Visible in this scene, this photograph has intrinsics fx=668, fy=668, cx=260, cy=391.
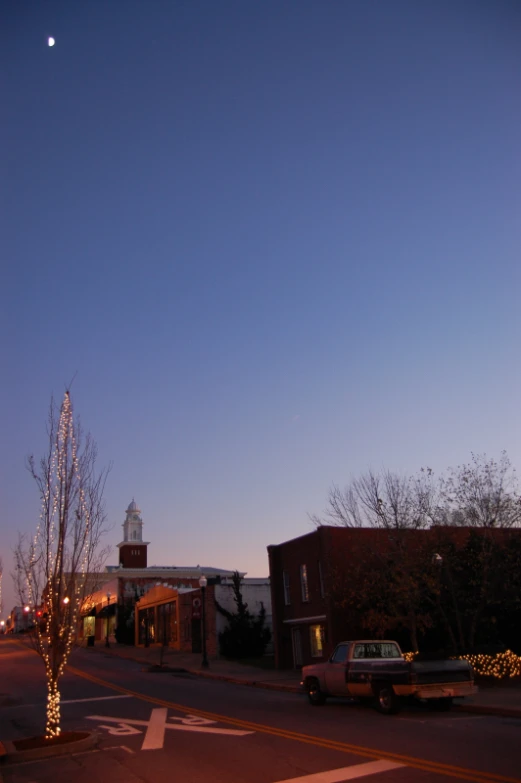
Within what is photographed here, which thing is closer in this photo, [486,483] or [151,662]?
[486,483]

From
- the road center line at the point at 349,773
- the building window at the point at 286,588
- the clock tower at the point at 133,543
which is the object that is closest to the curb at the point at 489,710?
the road center line at the point at 349,773

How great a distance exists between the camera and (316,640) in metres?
29.8

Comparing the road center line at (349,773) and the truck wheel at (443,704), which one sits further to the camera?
the truck wheel at (443,704)

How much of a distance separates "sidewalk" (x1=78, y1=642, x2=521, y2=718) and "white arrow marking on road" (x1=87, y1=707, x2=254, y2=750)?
255 inches

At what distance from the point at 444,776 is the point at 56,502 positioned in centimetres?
850

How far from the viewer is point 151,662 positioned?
3731 cm

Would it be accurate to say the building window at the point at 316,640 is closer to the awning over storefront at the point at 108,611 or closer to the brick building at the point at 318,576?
the brick building at the point at 318,576

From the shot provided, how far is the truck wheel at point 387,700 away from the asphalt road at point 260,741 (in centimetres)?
39

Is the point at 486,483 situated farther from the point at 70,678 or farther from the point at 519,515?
the point at 70,678

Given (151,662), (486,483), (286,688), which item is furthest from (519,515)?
(151,662)

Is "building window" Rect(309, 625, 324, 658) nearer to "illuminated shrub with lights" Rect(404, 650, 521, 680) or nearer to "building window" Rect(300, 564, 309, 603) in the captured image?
"building window" Rect(300, 564, 309, 603)

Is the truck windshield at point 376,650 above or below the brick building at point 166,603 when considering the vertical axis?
below

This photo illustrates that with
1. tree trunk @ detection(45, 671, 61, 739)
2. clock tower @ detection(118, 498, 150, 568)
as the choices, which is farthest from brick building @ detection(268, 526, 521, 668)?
clock tower @ detection(118, 498, 150, 568)

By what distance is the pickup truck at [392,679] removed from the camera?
1552cm
